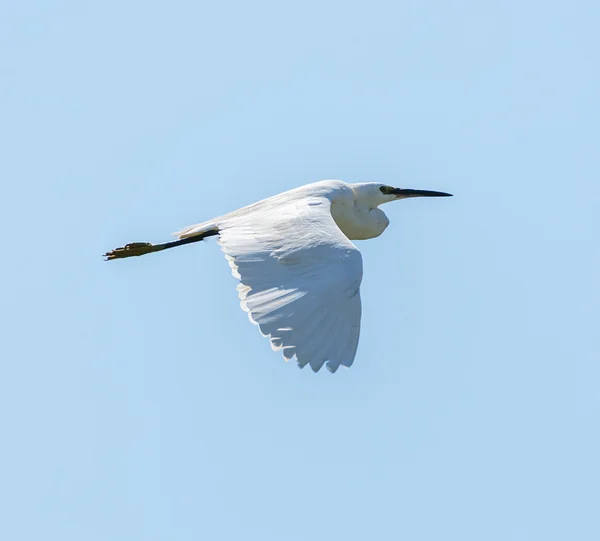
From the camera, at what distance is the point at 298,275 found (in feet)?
35.3

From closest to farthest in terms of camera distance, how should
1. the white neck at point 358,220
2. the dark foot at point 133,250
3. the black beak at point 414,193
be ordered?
→ 1. the white neck at point 358,220
2. the dark foot at point 133,250
3. the black beak at point 414,193

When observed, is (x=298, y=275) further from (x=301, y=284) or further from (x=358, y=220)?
(x=358, y=220)

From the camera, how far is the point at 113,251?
14.7m

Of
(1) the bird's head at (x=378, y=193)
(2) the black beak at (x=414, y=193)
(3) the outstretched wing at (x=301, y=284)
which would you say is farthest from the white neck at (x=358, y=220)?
(3) the outstretched wing at (x=301, y=284)

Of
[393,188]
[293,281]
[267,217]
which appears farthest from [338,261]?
[393,188]

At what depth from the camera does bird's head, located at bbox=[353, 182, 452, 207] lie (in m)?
14.4

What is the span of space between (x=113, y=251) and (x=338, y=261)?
4.44m

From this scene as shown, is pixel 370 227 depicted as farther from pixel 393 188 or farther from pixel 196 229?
pixel 196 229

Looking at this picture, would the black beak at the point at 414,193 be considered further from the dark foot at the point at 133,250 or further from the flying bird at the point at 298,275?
the dark foot at the point at 133,250

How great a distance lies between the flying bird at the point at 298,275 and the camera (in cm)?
1018

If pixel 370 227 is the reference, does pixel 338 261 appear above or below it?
above

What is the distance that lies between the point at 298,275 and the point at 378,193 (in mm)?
4011

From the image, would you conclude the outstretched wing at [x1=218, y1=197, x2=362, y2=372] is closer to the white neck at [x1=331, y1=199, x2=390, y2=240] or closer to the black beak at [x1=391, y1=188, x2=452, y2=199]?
the white neck at [x1=331, y1=199, x2=390, y2=240]

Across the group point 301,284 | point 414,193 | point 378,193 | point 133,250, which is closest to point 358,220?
point 378,193
